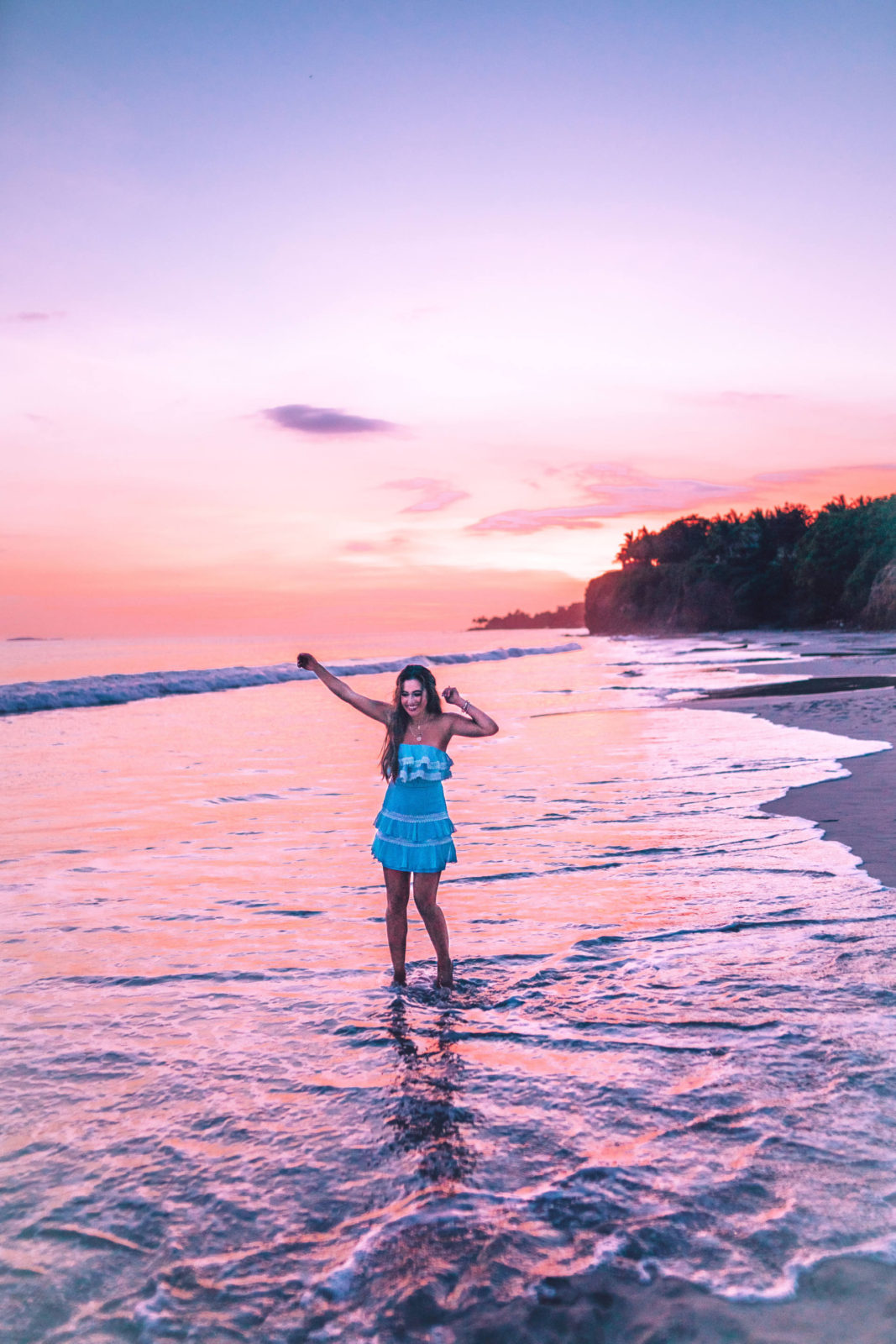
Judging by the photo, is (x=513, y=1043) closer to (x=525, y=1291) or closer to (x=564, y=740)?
(x=525, y=1291)

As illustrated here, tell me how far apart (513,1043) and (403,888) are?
1157mm

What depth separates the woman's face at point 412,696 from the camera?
5199 mm

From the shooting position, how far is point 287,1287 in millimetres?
2791

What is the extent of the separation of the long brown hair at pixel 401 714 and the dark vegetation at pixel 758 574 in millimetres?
66579

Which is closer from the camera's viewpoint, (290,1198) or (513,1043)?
(290,1198)

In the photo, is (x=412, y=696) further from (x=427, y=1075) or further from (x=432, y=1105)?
(x=432, y=1105)

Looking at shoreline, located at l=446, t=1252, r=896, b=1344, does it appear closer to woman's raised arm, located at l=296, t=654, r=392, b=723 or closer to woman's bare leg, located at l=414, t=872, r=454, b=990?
woman's bare leg, located at l=414, t=872, r=454, b=990

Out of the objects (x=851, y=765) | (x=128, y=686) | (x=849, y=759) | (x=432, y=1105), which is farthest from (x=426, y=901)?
(x=128, y=686)

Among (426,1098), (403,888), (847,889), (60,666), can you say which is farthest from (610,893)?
(60,666)

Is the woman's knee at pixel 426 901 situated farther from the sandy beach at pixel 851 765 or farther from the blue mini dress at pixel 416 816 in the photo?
the sandy beach at pixel 851 765

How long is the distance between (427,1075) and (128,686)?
103 ft

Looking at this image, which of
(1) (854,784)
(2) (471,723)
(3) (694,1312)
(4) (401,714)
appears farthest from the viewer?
(1) (854,784)

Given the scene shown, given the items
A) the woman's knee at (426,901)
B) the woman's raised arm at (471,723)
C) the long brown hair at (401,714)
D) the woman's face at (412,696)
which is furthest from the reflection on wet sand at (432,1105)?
the woman's face at (412,696)

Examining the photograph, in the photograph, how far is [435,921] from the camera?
5164 millimetres
